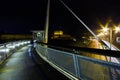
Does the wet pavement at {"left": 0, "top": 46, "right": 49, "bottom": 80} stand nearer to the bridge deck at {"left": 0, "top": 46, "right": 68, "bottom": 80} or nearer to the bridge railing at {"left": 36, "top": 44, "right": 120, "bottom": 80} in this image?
the bridge deck at {"left": 0, "top": 46, "right": 68, "bottom": 80}

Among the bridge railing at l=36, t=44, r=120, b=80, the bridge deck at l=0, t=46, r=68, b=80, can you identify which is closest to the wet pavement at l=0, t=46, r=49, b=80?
the bridge deck at l=0, t=46, r=68, b=80

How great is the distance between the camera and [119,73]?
4.74 metres

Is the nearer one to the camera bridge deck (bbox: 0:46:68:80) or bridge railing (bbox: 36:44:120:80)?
bridge railing (bbox: 36:44:120:80)

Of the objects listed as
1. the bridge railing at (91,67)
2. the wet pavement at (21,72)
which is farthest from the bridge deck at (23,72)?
the bridge railing at (91,67)

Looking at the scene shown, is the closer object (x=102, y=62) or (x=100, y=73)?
(x=102, y=62)

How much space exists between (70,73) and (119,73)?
2.96 meters

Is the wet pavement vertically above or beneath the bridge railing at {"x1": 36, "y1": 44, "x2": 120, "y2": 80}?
beneath

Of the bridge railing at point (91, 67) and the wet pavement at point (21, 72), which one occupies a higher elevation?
the bridge railing at point (91, 67)

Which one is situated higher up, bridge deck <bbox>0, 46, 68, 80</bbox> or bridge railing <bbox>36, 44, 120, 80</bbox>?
bridge railing <bbox>36, 44, 120, 80</bbox>

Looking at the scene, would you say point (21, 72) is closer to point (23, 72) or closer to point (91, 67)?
point (23, 72)

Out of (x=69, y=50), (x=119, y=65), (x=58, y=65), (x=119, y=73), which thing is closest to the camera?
(x=119, y=65)

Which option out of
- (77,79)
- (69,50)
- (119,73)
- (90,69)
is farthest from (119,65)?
(69,50)

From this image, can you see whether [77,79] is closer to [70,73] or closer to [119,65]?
[70,73]

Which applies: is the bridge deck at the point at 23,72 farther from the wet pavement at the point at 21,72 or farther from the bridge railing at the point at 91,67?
the bridge railing at the point at 91,67
